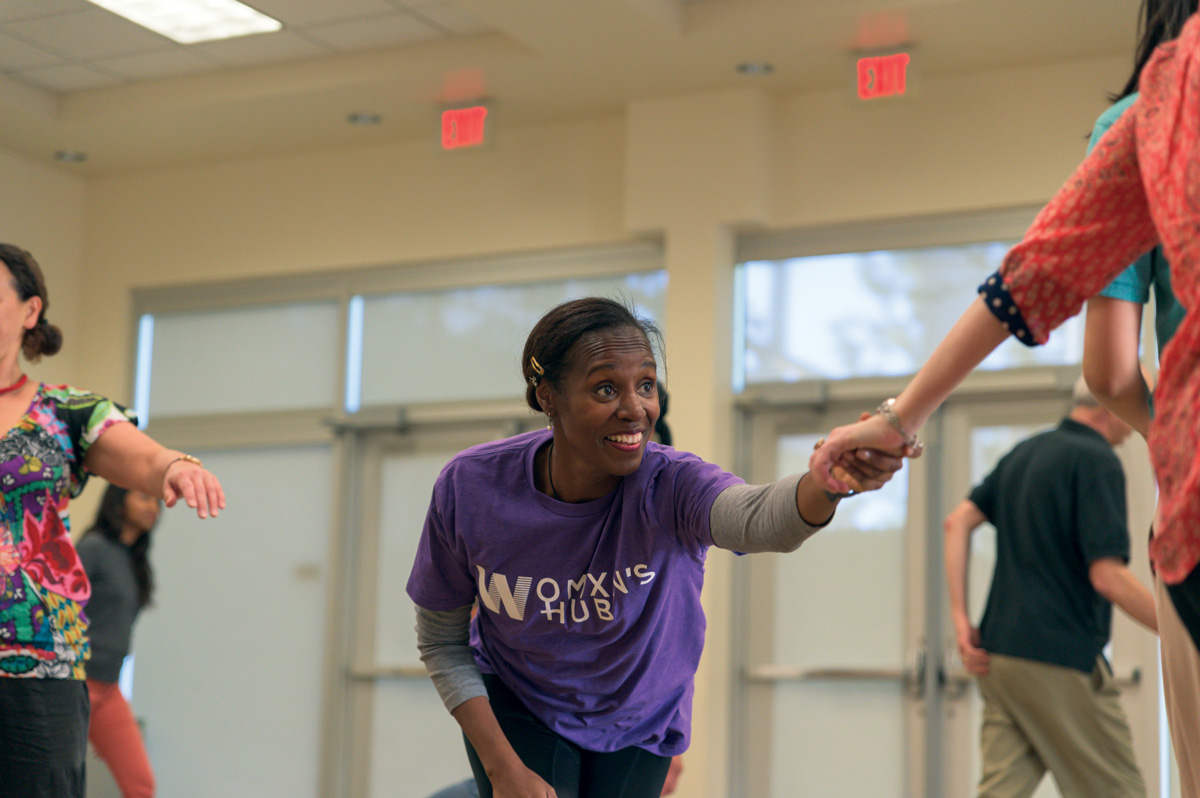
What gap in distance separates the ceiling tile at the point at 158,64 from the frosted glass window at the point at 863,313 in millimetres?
2783

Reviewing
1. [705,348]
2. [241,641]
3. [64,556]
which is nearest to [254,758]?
[241,641]

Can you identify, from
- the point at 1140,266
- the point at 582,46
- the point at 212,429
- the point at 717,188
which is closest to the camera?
the point at 1140,266

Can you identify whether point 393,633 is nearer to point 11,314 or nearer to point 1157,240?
point 11,314

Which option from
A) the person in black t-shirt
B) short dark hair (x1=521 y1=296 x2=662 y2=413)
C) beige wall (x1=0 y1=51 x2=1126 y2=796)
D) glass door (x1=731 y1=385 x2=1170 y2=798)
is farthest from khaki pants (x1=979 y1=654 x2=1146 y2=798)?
short dark hair (x1=521 y1=296 x2=662 y2=413)

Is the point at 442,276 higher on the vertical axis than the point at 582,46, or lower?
lower

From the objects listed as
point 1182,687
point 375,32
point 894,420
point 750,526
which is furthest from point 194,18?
point 1182,687

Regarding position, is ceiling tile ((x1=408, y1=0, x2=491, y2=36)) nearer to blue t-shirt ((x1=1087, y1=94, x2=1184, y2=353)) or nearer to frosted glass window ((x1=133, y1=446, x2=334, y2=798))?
frosted glass window ((x1=133, y1=446, x2=334, y2=798))

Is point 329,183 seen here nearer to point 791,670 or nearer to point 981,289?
point 791,670

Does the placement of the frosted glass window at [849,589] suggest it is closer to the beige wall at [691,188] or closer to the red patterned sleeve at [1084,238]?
the beige wall at [691,188]

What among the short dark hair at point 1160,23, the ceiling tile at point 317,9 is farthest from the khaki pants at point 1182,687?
the ceiling tile at point 317,9

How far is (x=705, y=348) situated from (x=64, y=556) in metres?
3.80

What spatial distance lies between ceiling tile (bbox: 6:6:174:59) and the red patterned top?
5269mm

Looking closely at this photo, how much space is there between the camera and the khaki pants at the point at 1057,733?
Answer: 3.95 m

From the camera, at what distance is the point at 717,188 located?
235 inches
